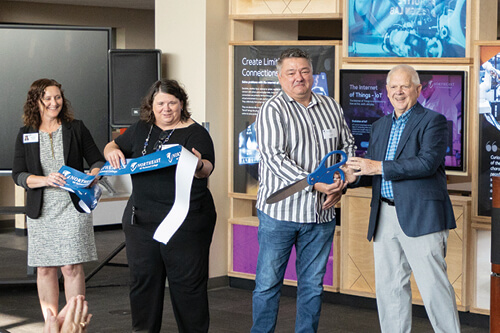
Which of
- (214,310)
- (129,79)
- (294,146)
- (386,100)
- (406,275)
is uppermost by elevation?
(129,79)

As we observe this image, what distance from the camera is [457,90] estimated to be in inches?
203

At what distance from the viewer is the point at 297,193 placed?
4.00 meters

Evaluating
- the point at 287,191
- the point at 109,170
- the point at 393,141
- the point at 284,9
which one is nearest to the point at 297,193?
the point at 287,191

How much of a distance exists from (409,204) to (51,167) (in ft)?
6.96

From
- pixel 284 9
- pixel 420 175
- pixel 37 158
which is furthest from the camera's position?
pixel 284 9

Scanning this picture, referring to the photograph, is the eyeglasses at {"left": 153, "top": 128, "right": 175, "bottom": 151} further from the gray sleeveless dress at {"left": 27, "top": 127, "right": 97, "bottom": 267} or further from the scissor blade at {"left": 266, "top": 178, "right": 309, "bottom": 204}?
the gray sleeveless dress at {"left": 27, "top": 127, "right": 97, "bottom": 267}

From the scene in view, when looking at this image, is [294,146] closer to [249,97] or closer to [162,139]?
[162,139]

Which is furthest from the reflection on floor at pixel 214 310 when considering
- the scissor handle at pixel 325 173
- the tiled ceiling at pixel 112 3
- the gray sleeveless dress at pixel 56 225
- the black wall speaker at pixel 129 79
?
the tiled ceiling at pixel 112 3

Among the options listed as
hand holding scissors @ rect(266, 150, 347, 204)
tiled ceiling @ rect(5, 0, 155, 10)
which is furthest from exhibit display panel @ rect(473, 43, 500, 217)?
tiled ceiling @ rect(5, 0, 155, 10)

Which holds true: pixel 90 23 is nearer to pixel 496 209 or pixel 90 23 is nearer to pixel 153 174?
pixel 153 174

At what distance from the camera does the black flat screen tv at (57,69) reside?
625 cm

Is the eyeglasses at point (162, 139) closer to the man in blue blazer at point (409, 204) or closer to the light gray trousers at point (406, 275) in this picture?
the man in blue blazer at point (409, 204)

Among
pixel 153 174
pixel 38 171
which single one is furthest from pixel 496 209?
pixel 38 171

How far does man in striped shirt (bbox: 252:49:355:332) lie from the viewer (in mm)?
3973
